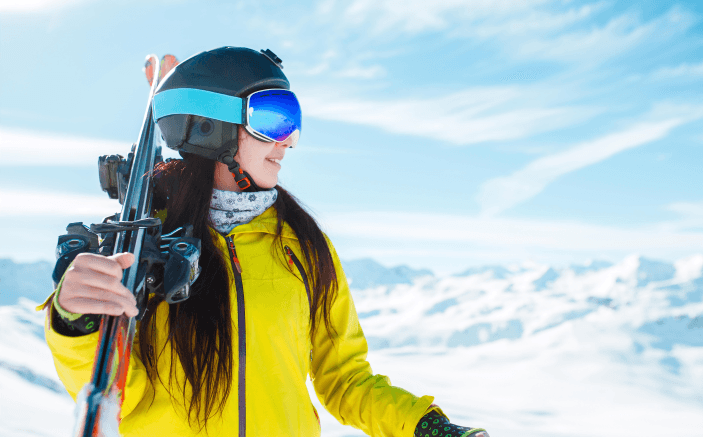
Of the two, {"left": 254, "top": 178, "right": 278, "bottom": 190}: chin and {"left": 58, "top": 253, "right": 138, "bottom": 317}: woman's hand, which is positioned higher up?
{"left": 254, "top": 178, "right": 278, "bottom": 190}: chin

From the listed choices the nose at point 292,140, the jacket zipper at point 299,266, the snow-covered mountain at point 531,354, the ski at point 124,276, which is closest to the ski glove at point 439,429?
the jacket zipper at point 299,266

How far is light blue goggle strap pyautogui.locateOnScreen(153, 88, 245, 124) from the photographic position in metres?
2.22

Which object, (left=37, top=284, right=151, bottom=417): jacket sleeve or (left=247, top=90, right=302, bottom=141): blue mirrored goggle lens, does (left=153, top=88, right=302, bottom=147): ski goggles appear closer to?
(left=247, top=90, right=302, bottom=141): blue mirrored goggle lens

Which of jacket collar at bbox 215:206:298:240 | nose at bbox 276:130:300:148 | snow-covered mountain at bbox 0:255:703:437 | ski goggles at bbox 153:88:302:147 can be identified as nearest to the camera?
jacket collar at bbox 215:206:298:240

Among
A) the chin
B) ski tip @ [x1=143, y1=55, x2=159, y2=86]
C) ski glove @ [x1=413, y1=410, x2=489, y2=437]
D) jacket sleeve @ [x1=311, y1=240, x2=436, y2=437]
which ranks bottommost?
ski glove @ [x1=413, y1=410, x2=489, y2=437]

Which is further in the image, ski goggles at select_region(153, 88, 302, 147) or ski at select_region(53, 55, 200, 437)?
ski goggles at select_region(153, 88, 302, 147)

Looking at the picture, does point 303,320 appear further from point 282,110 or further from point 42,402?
point 42,402

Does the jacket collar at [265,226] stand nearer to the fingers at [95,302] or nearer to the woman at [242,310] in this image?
the woman at [242,310]

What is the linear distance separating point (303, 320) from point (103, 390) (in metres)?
0.88

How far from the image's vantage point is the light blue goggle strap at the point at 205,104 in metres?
2.22

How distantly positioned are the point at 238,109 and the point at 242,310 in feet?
3.14

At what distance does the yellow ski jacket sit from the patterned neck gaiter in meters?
0.07

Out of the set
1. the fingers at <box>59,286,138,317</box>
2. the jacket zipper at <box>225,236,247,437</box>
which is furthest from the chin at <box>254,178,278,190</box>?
the fingers at <box>59,286,138,317</box>

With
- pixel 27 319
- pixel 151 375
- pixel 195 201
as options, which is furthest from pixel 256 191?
pixel 27 319
